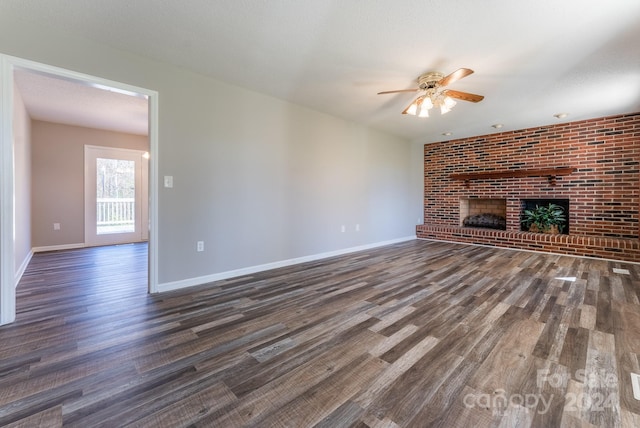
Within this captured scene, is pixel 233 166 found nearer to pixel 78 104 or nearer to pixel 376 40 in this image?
pixel 376 40

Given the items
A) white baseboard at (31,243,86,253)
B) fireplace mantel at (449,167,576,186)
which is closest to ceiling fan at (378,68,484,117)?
fireplace mantel at (449,167,576,186)

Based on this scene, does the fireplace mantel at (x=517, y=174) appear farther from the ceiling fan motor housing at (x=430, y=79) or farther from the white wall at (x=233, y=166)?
the ceiling fan motor housing at (x=430, y=79)

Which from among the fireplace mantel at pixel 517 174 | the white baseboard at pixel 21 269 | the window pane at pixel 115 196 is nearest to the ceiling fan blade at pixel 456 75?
the fireplace mantel at pixel 517 174

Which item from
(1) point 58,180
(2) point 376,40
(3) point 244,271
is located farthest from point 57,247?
(2) point 376,40

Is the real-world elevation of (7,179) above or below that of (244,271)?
above

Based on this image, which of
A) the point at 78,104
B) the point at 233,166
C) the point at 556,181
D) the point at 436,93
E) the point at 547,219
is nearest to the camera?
the point at 436,93

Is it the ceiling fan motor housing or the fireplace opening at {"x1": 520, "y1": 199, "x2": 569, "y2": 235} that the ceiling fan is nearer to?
the ceiling fan motor housing

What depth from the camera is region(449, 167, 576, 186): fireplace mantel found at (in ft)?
16.2

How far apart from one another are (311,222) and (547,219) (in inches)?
177

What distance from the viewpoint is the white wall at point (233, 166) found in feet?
8.48

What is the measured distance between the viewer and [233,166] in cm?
338

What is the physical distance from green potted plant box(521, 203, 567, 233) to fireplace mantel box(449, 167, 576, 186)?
50 centimetres

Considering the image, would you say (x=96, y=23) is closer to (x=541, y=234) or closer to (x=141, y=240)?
Answer: (x=141, y=240)

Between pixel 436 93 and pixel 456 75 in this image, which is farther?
pixel 436 93
